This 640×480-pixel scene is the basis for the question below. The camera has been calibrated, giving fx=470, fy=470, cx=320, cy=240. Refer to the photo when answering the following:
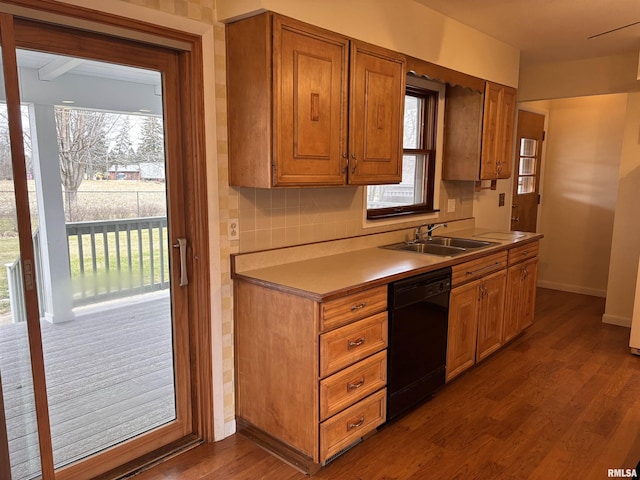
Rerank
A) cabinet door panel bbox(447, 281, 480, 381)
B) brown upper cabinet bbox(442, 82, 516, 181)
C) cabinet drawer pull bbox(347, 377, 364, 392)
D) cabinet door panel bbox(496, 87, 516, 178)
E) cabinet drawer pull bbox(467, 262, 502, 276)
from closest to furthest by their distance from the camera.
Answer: cabinet drawer pull bbox(347, 377, 364, 392)
cabinet door panel bbox(447, 281, 480, 381)
cabinet drawer pull bbox(467, 262, 502, 276)
brown upper cabinet bbox(442, 82, 516, 181)
cabinet door panel bbox(496, 87, 516, 178)

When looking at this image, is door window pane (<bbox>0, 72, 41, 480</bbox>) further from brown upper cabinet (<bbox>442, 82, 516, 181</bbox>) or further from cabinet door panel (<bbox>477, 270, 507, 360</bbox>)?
brown upper cabinet (<bbox>442, 82, 516, 181</bbox>)

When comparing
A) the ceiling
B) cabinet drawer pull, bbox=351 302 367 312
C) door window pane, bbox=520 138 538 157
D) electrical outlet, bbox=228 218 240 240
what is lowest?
cabinet drawer pull, bbox=351 302 367 312

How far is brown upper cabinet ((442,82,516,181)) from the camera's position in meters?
3.80

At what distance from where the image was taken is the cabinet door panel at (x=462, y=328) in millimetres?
3020

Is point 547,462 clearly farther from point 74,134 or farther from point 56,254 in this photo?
point 74,134

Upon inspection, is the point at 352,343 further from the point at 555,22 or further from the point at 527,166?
the point at 527,166

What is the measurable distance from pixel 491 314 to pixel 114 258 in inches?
102

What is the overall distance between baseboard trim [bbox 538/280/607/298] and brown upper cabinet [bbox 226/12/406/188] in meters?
4.07

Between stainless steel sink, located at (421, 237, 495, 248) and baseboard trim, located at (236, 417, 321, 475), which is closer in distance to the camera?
baseboard trim, located at (236, 417, 321, 475)

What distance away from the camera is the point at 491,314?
3459 millimetres

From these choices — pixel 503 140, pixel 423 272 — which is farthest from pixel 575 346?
pixel 423 272

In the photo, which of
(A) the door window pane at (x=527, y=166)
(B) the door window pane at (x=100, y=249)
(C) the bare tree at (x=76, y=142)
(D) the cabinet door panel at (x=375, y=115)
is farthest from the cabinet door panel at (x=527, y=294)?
(C) the bare tree at (x=76, y=142)

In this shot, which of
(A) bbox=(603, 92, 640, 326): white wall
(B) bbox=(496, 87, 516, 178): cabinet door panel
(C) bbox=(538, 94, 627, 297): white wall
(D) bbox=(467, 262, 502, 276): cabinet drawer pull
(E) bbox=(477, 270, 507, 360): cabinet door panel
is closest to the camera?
(D) bbox=(467, 262, 502, 276): cabinet drawer pull

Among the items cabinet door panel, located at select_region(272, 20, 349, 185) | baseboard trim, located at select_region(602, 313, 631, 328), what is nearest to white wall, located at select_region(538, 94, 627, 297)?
baseboard trim, located at select_region(602, 313, 631, 328)
